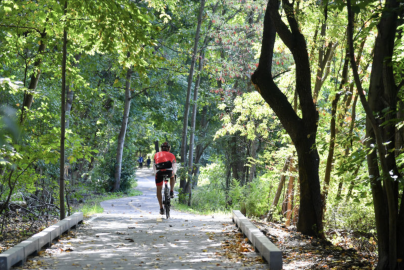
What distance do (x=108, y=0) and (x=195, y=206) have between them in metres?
16.3

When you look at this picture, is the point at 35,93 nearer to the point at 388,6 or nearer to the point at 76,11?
the point at 76,11

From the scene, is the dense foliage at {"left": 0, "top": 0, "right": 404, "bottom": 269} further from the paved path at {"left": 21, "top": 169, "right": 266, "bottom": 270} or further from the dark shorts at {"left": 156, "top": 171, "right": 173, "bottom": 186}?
the dark shorts at {"left": 156, "top": 171, "right": 173, "bottom": 186}

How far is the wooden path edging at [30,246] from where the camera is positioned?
18.2 feet

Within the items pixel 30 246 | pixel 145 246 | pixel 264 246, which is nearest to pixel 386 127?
pixel 264 246

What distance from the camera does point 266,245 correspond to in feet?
20.7

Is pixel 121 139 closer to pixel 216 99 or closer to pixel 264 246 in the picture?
pixel 216 99

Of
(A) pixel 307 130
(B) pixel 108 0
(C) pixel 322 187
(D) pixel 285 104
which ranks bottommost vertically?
(C) pixel 322 187

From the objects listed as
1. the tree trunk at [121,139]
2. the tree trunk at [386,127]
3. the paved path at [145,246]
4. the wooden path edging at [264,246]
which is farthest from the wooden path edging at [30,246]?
the tree trunk at [121,139]

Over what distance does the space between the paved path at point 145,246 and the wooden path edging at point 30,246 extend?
24 centimetres

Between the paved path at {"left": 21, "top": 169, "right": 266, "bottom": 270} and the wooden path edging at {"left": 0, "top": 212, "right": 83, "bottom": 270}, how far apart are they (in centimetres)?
24

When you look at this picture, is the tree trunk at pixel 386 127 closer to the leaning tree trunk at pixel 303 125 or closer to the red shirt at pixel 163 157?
the leaning tree trunk at pixel 303 125

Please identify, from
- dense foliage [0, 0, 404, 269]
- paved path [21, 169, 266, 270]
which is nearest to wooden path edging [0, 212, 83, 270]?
paved path [21, 169, 266, 270]

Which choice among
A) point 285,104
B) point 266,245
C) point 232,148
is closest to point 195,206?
point 232,148

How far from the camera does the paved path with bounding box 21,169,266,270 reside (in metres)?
6.31
